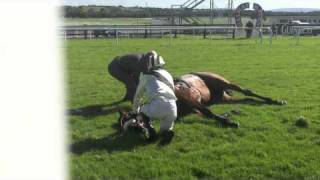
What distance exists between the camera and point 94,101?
9.71 m

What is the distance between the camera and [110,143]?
6152mm

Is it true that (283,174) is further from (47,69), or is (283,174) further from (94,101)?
(94,101)

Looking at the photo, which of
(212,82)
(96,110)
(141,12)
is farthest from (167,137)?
(141,12)

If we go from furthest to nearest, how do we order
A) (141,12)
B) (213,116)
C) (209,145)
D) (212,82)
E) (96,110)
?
(141,12)
(212,82)
(96,110)
(213,116)
(209,145)

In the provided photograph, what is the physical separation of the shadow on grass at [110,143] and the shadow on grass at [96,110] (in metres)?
1.85

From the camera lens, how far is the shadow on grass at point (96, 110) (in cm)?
830

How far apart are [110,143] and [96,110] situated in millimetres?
2578

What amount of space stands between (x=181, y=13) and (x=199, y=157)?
67349 millimetres

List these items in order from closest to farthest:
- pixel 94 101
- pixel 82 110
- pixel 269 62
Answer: pixel 82 110 < pixel 94 101 < pixel 269 62

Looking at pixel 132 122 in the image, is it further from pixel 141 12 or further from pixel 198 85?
pixel 141 12

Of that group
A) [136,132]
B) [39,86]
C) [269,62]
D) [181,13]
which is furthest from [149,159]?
[181,13]

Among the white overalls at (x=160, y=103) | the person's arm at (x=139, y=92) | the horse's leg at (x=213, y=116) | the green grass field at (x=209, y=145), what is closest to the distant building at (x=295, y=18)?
the green grass field at (x=209, y=145)

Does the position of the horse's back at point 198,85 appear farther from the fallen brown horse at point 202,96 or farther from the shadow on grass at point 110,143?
the shadow on grass at point 110,143

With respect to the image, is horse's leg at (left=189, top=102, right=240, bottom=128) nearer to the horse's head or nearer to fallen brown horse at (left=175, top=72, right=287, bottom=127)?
fallen brown horse at (left=175, top=72, right=287, bottom=127)
